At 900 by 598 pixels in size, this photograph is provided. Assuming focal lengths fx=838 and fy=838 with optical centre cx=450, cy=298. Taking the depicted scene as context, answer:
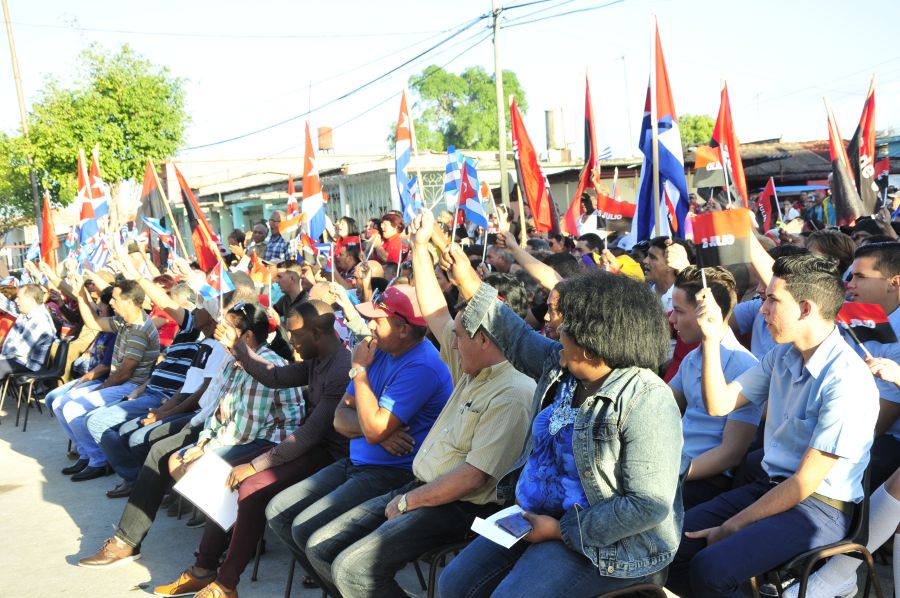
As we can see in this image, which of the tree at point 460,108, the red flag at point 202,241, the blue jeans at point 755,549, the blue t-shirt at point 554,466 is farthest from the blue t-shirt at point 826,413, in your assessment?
the tree at point 460,108

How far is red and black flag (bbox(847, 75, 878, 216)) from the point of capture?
9.19m

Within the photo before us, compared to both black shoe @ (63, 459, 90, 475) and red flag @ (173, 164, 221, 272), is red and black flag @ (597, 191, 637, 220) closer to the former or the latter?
red flag @ (173, 164, 221, 272)

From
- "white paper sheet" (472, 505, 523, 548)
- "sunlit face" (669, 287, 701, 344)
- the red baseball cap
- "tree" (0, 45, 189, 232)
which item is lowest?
"white paper sheet" (472, 505, 523, 548)

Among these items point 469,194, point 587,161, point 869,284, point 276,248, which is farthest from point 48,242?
point 869,284

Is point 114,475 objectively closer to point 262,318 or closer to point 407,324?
point 262,318

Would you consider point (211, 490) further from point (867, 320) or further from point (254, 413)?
point (867, 320)

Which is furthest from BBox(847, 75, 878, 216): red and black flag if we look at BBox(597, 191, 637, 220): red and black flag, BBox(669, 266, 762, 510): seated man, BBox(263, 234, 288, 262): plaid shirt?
BBox(263, 234, 288, 262): plaid shirt

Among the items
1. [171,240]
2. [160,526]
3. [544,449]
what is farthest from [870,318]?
[171,240]

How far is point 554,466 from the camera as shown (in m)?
3.00

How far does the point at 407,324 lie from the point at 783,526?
2.04 metres

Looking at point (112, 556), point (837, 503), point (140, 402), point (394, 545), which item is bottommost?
point (112, 556)

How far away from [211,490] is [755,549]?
120 inches

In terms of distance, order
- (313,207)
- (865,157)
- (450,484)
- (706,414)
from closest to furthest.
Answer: (450,484) < (706,414) < (865,157) < (313,207)

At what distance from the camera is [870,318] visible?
3.38m
